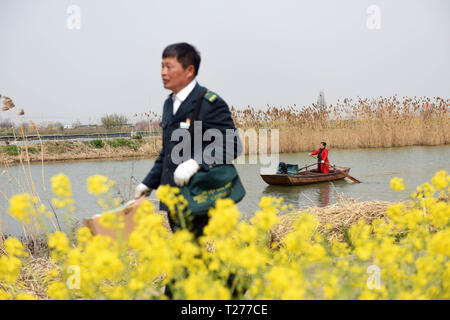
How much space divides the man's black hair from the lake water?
442 centimetres

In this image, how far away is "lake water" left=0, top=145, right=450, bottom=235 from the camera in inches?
365

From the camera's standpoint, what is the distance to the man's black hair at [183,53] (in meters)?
2.38

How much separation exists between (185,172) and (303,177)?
9165mm

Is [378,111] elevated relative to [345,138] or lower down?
elevated

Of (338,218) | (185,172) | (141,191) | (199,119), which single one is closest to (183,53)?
(199,119)

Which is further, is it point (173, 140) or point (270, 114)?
point (270, 114)

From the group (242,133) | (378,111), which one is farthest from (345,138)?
(242,133)

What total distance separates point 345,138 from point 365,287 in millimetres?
15734

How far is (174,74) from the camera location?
240cm

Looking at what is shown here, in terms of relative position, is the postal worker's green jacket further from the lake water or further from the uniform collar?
the lake water

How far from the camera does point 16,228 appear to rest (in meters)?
8.32

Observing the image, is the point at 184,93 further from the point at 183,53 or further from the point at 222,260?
the point at 222,260

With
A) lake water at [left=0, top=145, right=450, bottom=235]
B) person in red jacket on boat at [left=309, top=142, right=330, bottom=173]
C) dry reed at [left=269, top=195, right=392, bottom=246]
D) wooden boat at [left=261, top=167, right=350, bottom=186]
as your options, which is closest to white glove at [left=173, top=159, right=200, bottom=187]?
dry reed at [left=269, top=195, right=392, bottom=246]

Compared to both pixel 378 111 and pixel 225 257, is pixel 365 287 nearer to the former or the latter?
pixel 225 257
